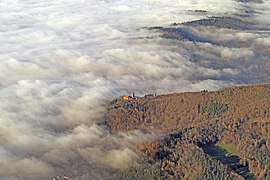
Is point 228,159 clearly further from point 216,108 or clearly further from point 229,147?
point 216,108

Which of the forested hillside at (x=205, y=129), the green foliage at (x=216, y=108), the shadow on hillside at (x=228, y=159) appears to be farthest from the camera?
the green foliage at (x=216, y=108)

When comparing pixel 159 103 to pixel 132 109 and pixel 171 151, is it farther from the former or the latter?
pixel 171 151

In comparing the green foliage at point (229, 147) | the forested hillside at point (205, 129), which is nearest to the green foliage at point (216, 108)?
the forested hillside at point (205, 129)

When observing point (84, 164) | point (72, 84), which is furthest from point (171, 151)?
point (72, 84)

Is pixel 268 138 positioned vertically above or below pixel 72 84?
above

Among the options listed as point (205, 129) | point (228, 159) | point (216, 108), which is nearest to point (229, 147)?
point (228, 159)

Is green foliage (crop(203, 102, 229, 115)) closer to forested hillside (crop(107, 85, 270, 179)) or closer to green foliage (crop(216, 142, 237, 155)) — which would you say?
forested hillside (crop(107, 85, 270, 179))

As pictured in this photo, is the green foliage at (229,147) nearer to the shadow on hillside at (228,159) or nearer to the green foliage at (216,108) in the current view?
the shadow on hillside at (228,159)

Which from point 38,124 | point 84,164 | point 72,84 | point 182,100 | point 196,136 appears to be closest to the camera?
point 84,164

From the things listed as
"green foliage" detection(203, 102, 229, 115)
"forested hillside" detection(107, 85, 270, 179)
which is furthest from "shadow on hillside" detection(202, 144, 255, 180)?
"green foliage" detection(203, 102, 229, 115)
